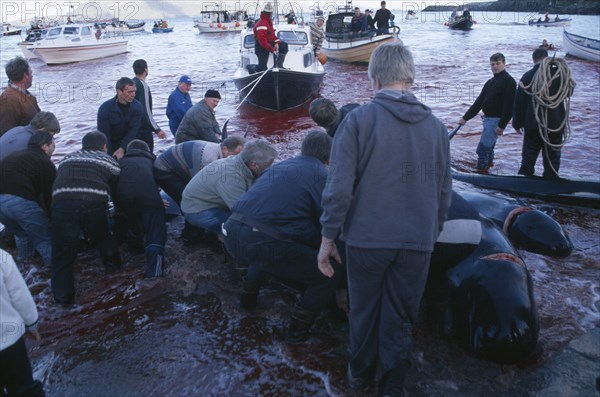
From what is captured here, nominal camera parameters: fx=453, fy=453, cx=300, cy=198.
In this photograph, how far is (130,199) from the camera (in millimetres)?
4703

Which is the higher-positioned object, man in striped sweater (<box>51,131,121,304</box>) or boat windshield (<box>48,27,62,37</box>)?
boat windshield (<box>48,27,62,37</box>)

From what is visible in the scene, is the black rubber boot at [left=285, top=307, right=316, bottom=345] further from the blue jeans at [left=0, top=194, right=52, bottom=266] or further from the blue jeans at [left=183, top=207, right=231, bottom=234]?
the blue jeans at [left=0, top=194, right=52, bottom=266]

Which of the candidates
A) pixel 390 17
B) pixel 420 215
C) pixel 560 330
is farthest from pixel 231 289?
pixel 390 17

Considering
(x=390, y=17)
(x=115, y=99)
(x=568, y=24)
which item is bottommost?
(x=115, y=99)

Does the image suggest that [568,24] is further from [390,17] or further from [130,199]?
[130,199]

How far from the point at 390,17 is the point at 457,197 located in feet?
67.4

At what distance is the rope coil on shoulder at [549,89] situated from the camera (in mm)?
6207

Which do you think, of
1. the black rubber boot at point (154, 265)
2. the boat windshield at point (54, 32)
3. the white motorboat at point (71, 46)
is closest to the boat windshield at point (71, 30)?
the white motorboat at point (71, 46)

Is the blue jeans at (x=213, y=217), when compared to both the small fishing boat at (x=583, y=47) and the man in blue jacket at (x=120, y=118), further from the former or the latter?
the small fishing boat at (x=583, y=47)

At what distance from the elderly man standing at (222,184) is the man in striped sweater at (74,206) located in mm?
824

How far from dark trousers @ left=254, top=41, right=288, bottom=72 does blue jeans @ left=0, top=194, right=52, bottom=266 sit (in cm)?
1002

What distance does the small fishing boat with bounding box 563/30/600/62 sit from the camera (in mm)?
21656

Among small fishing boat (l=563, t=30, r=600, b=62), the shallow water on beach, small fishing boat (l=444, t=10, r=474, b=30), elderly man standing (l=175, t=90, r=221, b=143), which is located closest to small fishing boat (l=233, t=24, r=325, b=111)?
elderly man standing (l=175, t=90, r=221, b=143)

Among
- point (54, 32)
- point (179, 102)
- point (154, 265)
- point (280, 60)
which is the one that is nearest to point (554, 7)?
point (54, 32)
